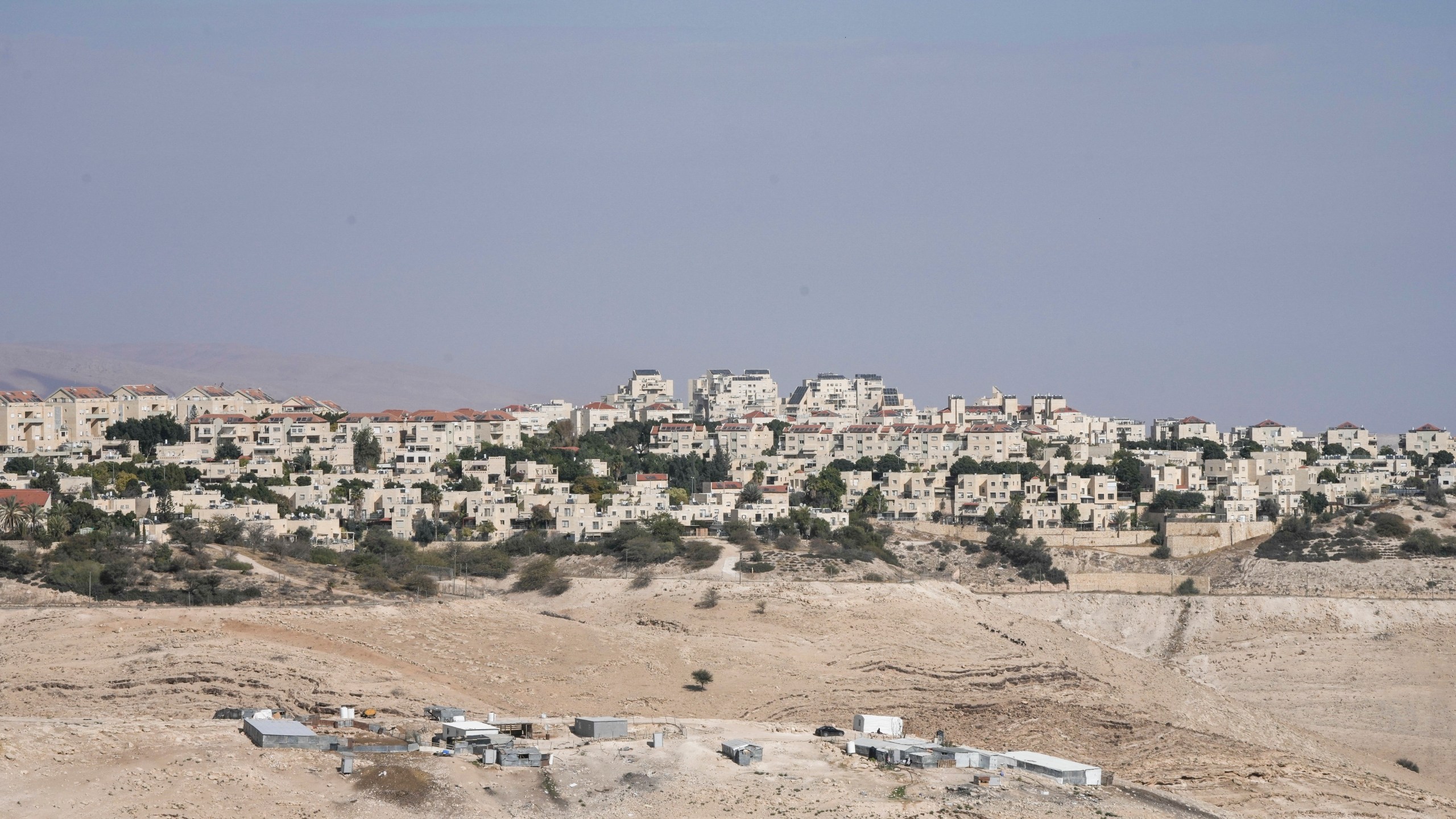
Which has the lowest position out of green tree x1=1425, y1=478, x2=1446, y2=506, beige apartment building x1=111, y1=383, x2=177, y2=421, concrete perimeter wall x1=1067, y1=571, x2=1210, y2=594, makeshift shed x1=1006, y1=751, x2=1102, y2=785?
makeshift shed x1=1006, y1=751, x2=1102, y2=785

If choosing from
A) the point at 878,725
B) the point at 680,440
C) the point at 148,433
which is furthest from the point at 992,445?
the point at 878,725

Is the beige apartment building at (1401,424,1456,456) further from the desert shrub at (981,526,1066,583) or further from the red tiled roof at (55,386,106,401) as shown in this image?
the red tiled roof at (55,386,106,401)

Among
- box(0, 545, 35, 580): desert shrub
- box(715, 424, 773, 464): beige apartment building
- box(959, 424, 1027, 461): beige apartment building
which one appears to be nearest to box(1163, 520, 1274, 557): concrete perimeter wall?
box(959, 424, 1027, 461): beige apartment building

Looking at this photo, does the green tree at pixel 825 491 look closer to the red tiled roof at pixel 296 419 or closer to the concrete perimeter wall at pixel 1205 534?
the concrete perimeter wall at pixel 1205 534

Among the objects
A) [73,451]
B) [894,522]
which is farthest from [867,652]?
[73,451]

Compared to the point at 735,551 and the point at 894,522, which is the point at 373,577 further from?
the point at 894,522

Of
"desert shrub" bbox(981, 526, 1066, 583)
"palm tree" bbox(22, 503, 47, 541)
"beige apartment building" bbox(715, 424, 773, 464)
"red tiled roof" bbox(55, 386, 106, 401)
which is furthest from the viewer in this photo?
"beige apartment building" bbox(715, 424, 773, 464)
